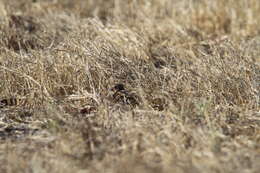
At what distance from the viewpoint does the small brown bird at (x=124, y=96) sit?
363cm

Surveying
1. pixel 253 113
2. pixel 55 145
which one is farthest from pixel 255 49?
pixel 55 145

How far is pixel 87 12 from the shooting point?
20.8ft

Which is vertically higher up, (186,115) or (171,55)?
(171,55)

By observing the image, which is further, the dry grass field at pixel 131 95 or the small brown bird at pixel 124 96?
the small brown bird at pixel 124 96

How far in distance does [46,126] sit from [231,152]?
112cm

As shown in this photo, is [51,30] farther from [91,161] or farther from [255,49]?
[91,161]

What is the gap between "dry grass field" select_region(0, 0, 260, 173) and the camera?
9.06ft

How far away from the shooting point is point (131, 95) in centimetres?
371

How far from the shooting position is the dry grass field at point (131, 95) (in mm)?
2762

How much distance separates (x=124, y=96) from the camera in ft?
12.0

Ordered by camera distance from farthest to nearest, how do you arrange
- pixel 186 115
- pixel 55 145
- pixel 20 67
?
pixel 20 67 → pixel 186 115 → pixel 55 145

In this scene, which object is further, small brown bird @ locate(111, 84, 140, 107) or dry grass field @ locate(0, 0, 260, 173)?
small brown bird @ locate(111, 84, 140, 107)

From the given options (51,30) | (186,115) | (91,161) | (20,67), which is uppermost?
(51,30)

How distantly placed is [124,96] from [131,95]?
2.8 inches
